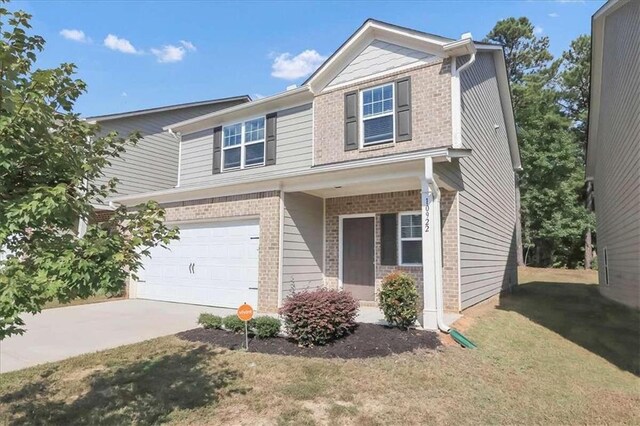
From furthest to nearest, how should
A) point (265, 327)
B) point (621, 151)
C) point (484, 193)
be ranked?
point (484, 193) < point (621, 151) < point (265, 327)

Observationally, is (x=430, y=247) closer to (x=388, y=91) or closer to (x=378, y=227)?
(x=378, y=227)

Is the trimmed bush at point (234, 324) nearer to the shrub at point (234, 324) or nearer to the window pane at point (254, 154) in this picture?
the shrub at point (234, 324)

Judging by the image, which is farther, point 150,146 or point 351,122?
point 150,146

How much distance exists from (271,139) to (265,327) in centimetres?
640

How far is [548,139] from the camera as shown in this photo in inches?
Answer: 1070

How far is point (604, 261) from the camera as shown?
1377 centimetres

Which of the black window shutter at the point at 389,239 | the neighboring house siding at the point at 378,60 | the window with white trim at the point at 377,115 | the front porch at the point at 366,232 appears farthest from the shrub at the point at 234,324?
the neighboring house siding at the point at 378,60

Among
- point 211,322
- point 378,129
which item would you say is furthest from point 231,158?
point 211,322

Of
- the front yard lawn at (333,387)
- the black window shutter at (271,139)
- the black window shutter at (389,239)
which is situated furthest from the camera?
the black window shutter at (271,139)

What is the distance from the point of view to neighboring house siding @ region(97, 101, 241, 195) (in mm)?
15414

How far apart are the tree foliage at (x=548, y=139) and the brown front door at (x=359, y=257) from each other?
2065 centimetres

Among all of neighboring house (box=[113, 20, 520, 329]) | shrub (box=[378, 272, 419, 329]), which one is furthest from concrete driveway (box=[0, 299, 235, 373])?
shrub (box=[378, 272, 419, 329])

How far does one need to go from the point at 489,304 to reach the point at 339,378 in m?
6.88

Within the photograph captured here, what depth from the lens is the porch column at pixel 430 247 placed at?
7.12 metres
